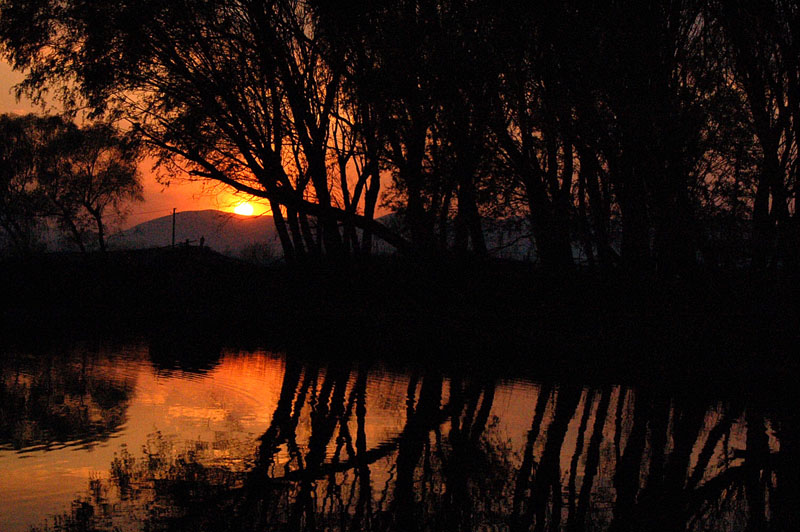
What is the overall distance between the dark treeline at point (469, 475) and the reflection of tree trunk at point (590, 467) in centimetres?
1

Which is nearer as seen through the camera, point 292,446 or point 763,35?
point 292,446

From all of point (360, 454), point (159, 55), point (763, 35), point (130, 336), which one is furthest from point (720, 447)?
point (159, 55)

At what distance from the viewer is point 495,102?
Answer: 59.3ft

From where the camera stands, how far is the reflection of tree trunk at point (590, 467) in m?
5.72

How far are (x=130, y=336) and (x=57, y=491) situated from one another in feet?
43.5

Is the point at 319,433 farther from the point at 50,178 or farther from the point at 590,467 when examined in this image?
the point at 50,178

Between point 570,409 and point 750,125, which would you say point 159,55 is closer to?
point 750,125

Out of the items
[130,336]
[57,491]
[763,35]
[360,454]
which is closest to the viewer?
[57,491]

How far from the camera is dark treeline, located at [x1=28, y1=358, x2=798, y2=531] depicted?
5602mm

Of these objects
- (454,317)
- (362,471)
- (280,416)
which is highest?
(454,317)

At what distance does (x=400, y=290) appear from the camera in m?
25.2

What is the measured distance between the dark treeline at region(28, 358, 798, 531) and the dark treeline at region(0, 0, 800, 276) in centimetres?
624

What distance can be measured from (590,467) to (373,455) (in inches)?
69.2

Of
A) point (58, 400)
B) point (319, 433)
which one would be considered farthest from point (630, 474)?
point (58, 400)
